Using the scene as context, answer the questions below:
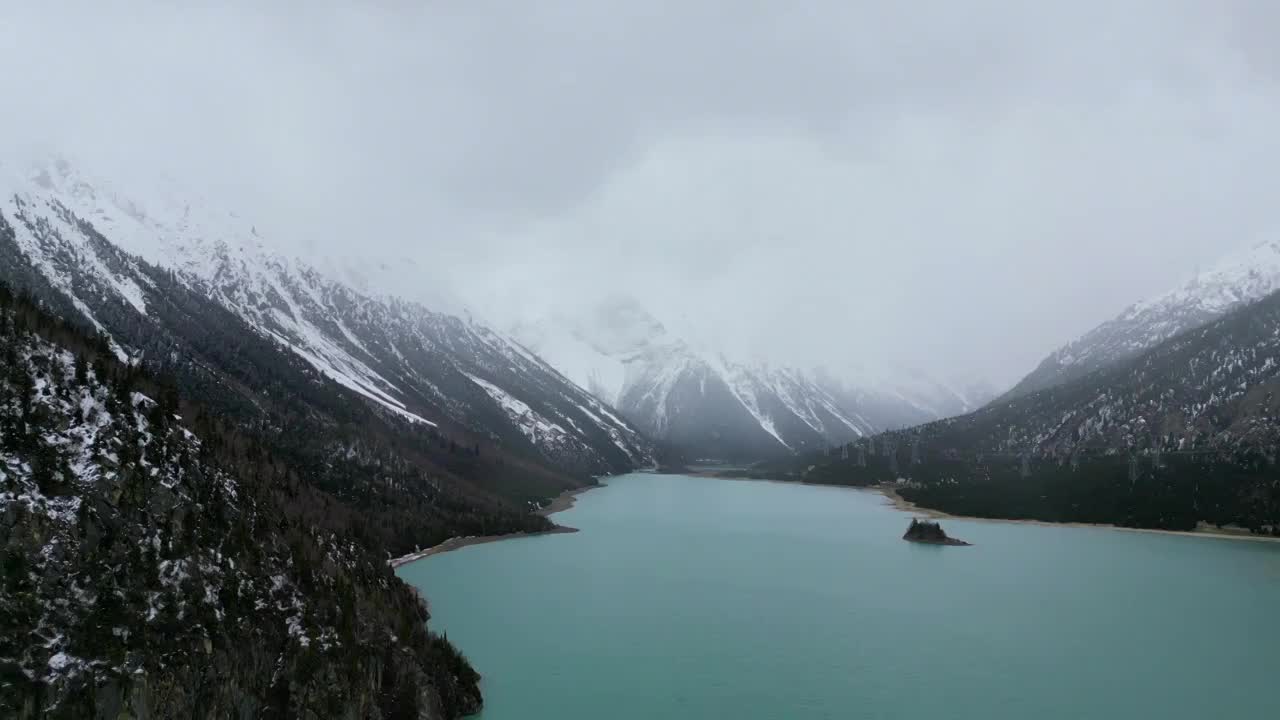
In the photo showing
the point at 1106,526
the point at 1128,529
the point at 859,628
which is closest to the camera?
the point at 859,628

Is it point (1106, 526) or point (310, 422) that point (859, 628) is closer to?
point (1106, 526)

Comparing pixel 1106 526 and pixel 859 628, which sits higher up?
pixel 1106 526

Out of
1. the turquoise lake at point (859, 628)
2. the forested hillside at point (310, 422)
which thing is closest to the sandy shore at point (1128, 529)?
the turquoise lake at point (859, 628)

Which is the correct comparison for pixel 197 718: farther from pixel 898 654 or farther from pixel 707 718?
pixel 898 654

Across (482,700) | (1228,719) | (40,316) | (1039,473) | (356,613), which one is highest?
(1039,473)

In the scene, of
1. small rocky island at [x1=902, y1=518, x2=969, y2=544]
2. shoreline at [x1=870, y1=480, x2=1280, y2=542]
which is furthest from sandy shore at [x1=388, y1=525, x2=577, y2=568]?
shoreline at [x1=870, y1=480, x2=1280, y2=542]

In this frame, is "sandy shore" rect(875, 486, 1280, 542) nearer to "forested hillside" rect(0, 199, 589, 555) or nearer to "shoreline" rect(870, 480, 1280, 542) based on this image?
"shoreline" rect(870, 480, 1280, 542)

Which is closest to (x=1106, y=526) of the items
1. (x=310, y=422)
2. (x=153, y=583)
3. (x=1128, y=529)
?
(x=1128, y=529)

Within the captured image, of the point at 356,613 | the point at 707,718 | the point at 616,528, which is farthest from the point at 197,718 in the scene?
the point at 616,528
